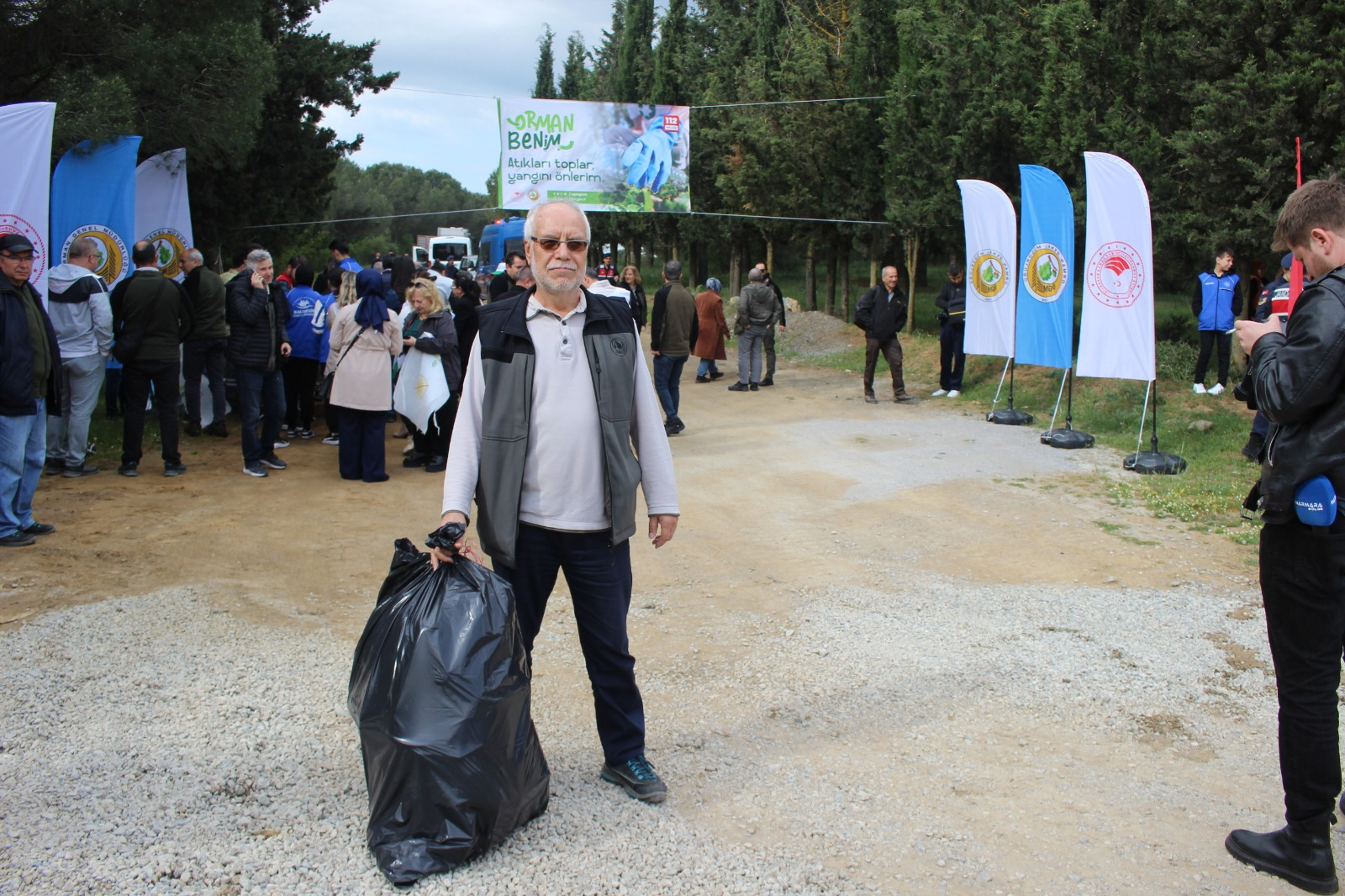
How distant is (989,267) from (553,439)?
1012 cm

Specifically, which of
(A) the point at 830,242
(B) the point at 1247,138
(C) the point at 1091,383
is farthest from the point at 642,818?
(A) the point at 830,242

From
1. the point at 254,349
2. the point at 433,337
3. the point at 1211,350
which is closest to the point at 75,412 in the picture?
the point at 254,349

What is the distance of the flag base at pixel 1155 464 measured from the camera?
30.5 feet

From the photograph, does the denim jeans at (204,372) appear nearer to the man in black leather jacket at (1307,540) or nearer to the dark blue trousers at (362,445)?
the dark blue trousers at (362,445)

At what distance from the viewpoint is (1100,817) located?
3.49m

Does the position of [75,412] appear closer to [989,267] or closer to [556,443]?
[556,443]

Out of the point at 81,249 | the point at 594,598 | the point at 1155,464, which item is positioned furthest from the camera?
the point at 1155,464

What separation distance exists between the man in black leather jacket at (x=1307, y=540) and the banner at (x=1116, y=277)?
6.87m

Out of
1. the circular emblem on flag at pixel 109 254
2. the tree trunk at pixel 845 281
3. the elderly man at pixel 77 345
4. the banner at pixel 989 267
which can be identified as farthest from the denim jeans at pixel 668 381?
the tree trunk at pixel 845 281

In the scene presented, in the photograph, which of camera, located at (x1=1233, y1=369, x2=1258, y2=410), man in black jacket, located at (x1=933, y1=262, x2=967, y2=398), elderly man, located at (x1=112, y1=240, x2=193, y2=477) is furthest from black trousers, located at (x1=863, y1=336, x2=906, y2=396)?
camera, located at (x1=1233, y1=369, x2=1258, y2=410)

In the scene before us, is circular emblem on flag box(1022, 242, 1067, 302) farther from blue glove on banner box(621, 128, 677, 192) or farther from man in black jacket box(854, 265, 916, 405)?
blue glove on banner box(621, 128, 677, 192)

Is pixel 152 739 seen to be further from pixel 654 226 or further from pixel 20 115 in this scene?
pixel 654 226

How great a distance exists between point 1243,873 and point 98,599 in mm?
5389

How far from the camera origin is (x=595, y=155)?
20906mm
